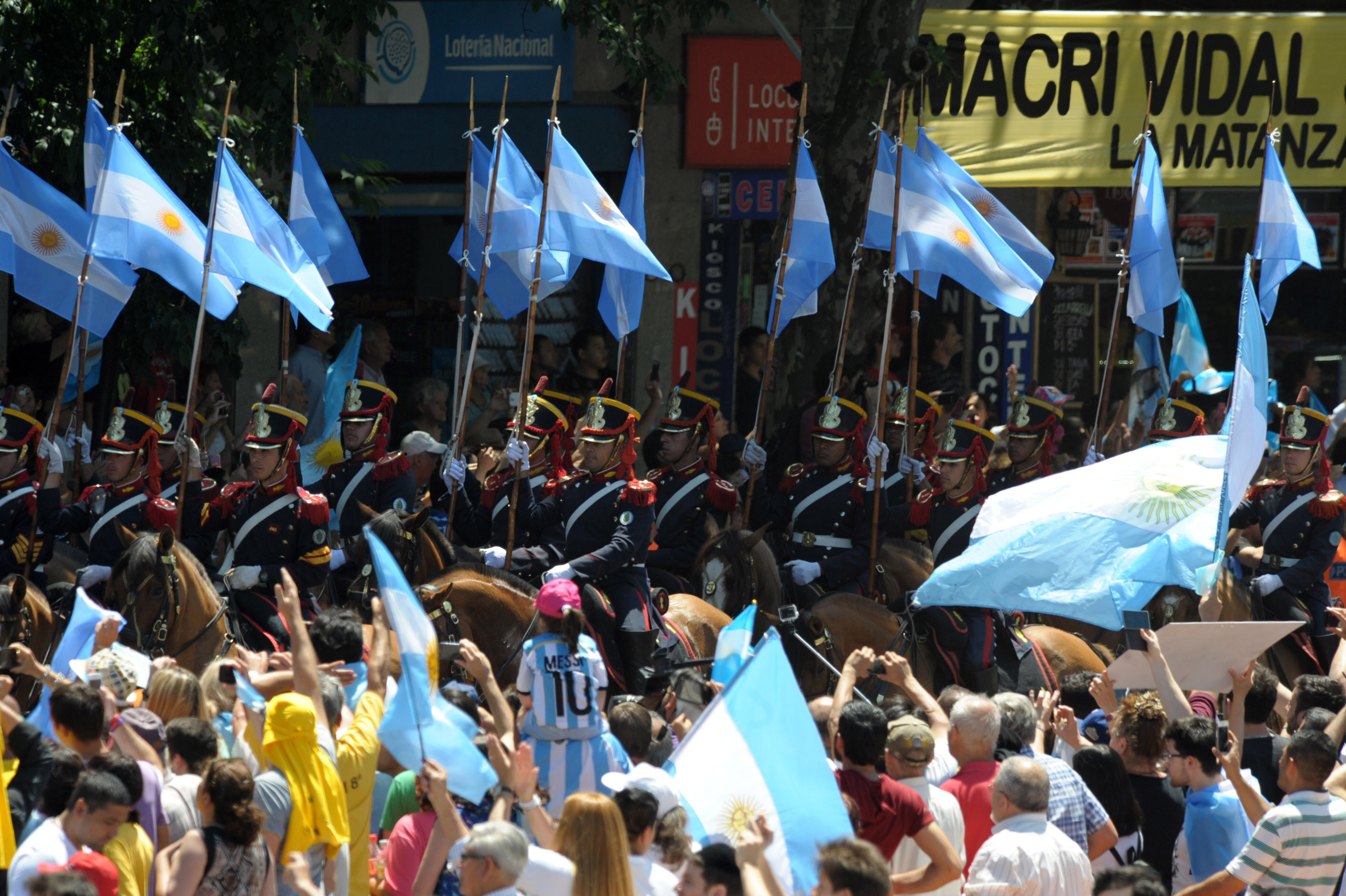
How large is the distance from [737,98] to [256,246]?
735 centimetres

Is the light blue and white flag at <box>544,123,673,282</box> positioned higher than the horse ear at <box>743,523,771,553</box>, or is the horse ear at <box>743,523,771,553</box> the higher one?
the light blue and white flag at <box>544,123,673,282</box>

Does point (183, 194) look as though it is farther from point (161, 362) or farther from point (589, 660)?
point (589, 660)

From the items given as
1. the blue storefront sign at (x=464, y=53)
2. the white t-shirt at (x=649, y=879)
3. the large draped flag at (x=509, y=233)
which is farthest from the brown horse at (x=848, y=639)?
the blue storefront sign at (x=464, y=53)

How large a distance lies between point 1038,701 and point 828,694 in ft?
9.37

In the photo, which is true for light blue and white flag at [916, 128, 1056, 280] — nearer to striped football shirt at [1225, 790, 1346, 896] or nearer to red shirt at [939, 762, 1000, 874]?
red shirt at [939, 762, 1000, 874]

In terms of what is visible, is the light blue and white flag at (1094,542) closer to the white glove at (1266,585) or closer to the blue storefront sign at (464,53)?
the white glove at (1266,585)

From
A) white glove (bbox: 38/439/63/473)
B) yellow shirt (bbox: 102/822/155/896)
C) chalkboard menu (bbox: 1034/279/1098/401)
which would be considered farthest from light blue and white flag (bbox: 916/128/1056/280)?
yellow shirt (bbox: 102/822/155/896)

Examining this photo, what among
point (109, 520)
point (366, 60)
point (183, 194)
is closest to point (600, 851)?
point (109, 520)

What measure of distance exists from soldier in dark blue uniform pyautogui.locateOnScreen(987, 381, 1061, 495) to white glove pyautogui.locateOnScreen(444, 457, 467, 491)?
4224mm

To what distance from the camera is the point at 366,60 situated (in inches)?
694

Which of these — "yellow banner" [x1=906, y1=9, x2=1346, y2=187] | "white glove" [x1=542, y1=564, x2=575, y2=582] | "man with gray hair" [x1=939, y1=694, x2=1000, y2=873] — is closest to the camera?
"man with gray hair" [x1=939, y1=694, x2=1000, y2=873]

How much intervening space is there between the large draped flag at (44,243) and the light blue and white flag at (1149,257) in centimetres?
803

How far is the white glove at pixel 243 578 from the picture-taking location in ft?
35.0

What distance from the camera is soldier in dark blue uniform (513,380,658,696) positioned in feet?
34.2
